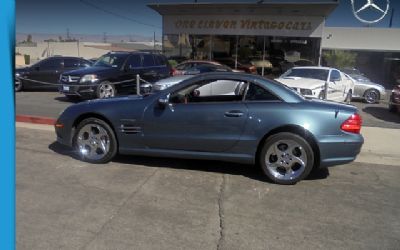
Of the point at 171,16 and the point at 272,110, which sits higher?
the point at 171,16

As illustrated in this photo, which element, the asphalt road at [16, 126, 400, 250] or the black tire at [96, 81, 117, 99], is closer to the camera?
the asphalt road at [16, 126, 400, 250]

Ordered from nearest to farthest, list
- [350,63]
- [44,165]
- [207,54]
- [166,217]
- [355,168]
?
[166,217] < [44,165] < [355,168] < [207,54] < [350,63]

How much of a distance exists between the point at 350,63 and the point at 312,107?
29.0 metres

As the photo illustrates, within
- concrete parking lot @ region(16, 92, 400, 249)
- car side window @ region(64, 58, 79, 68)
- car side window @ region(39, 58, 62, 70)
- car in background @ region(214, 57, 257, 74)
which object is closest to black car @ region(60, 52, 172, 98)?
car side window @ region(39, 58, 62, 70)

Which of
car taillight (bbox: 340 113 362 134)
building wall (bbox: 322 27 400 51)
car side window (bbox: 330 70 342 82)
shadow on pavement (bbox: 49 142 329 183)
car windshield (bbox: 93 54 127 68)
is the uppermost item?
building wall (bbox: 322 27 400 51)

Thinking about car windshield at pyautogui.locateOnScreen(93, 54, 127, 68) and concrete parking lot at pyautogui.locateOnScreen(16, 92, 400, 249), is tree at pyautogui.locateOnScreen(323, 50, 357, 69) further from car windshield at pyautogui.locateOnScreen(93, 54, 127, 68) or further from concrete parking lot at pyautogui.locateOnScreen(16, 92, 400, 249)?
concrete parking lot at pyautogui.locateOnScreen(16, 92, 400, 249)

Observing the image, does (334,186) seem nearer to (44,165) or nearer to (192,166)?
(192,166)

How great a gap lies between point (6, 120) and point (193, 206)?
328 cm

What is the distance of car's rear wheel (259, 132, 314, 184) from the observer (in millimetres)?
5555

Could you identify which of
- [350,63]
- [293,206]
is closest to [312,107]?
[293,206]

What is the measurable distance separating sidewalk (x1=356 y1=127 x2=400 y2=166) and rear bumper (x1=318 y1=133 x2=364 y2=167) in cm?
171

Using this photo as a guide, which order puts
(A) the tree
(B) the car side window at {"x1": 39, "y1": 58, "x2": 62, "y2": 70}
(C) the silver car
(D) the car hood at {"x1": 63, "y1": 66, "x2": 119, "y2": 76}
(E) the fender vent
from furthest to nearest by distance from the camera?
(A) the tree
(C) the silver car
(B) the car side window at {"x1": 39, "y1": 58, "x2": 62, "y2": 70}
(D) the car hood at {"x1": 63, "y1": 66, "x2": 119, "y2": 76}
(E) the fender vent

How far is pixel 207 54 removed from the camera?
27188 millimetres

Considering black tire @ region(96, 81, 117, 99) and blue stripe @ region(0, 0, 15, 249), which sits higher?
blue stripe @ region(0, 0, 15, 249)
